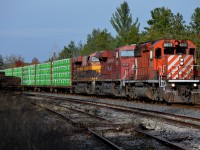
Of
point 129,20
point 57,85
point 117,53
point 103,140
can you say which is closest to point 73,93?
point 57,85

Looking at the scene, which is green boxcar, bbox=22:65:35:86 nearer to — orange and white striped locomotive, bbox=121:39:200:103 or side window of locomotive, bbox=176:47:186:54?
orange and white striped locomotive, bbox=121:39:200:103

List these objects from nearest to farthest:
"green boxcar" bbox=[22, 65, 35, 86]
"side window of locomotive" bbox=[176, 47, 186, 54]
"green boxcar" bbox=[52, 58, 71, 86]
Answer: "side window of locomotive" bbox=[176, 47, 186, 54] < "green boxcar" bbox=[52, 58, 71, 86] < "green boxcar" bbox=[22, 65, 35, 86]

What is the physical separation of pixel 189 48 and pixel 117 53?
6060 mm

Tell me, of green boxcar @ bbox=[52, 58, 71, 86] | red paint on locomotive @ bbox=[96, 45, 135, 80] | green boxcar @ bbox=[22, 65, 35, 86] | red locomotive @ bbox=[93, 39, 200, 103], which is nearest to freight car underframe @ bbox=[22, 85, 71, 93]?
green boxcar @ bbox=[52, 58, 71, 86]

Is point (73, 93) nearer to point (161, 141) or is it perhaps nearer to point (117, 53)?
point (117, 53)

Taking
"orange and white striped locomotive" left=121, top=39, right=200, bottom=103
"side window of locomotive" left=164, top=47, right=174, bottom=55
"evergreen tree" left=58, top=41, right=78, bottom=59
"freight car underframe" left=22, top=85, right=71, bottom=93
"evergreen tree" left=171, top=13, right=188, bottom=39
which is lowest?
"freight car underframe" left=22, top=85, right=71, bottom=93

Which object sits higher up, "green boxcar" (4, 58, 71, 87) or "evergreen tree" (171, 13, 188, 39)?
"evergreen tree" (171, 13, 188, 39)

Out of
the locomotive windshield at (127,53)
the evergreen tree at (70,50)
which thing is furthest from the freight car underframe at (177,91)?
the evergreen tree at (70,50)

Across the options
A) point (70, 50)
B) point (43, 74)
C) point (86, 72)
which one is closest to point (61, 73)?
point (43, 74)

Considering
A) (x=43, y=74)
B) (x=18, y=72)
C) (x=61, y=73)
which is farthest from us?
(x=18, y=72)

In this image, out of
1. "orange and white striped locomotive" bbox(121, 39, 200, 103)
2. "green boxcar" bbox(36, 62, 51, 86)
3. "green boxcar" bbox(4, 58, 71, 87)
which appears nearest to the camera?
"orange and white striped locomotive" bbox(121, 39, 200, 103)

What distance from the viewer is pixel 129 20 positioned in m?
84.6

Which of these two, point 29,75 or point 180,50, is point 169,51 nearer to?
point 180,50

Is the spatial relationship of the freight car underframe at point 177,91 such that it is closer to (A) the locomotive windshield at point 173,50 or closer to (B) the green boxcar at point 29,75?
(A) the locomotive windshield at point 173,50
